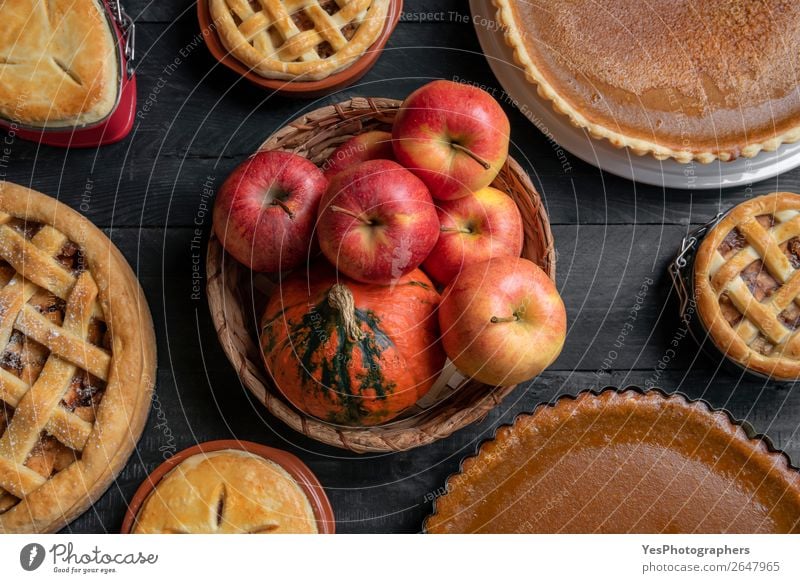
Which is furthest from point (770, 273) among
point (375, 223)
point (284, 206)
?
point (284, 206)

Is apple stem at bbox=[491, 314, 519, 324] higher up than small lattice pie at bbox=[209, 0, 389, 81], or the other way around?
small lattice pie at bbox=[209, 0, 389, 81]

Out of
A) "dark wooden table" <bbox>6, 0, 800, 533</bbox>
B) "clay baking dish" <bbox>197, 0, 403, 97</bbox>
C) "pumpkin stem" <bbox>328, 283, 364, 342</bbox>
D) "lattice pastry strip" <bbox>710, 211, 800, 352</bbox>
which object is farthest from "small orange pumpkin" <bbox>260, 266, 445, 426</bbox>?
"lattice pastry strip" <bbox>710, 211, 800, 352</bbox>

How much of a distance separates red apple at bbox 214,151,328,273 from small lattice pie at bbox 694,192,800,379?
58 centimetres

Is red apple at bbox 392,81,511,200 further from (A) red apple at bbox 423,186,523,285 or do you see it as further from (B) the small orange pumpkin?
(B) the small orange pumpkin

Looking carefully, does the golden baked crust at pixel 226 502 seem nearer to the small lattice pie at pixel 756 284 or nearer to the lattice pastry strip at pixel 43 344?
the lattice pastry strip at pixel 43 344

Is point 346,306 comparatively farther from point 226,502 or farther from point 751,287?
point 751,287

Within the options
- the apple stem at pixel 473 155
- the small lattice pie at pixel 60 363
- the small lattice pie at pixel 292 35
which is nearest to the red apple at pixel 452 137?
the apple stem at pixel 473 155

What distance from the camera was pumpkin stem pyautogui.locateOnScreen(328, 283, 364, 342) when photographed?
2.83ft

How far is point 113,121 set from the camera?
3.64ft

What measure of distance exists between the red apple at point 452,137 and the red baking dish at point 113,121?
0.45 m

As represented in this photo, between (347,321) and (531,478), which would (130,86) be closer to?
(347,321)

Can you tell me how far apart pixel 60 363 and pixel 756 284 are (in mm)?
1015

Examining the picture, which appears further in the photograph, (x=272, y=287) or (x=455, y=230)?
(x=272, y=287)
